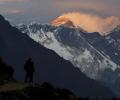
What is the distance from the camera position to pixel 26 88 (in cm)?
5812

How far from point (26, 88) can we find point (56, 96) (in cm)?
330

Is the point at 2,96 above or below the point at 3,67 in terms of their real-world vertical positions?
below

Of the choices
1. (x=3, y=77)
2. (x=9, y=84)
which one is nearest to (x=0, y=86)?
(x=9, y=84)

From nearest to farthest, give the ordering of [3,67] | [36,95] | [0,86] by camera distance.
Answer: [36,95]
[0,86]
[3,67]

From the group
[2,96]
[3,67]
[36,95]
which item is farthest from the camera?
[3,67]

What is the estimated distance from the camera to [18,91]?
55438mm

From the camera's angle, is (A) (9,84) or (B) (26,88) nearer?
(B) (26,88)

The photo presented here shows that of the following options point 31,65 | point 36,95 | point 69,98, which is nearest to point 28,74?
point 31,65

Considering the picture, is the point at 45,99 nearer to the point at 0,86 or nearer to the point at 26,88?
the point at 26,88

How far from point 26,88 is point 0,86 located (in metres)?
4.14

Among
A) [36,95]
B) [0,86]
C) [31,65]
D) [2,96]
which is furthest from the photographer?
[31,65]

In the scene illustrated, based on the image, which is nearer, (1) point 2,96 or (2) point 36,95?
(1) point 2,96

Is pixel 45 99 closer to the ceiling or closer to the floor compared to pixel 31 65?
closer to the floor

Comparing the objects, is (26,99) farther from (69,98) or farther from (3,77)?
(3,77)
